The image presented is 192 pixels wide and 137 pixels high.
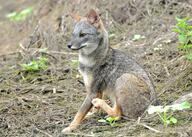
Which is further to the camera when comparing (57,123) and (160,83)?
(160,83)

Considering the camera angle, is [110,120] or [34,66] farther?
[34,66]

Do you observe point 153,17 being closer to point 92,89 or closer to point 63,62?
point 63,62

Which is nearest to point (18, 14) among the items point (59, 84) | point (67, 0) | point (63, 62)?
point (67, 0)

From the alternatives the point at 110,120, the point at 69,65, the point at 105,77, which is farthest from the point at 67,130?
the point at 69,65

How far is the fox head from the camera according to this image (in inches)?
305

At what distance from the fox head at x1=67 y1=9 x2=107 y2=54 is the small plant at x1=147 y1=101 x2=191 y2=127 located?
1392 millimetres

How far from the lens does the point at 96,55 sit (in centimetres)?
790

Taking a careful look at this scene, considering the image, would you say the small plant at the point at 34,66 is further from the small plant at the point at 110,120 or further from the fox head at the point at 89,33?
the small plant at the point at 110,120

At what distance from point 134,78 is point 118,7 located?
15.6 feet

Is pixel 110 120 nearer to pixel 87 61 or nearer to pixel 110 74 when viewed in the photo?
pixel 110 74

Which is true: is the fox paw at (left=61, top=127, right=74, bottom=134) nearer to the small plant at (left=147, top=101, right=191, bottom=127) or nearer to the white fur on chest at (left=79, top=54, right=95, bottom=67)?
the white fur on chest at (left=79, top=54, right=95, bottom=67)

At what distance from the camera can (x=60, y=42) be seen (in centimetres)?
1160

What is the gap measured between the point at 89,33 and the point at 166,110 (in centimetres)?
175

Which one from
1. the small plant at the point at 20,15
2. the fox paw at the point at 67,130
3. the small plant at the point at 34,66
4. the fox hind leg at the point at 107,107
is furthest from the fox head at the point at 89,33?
the small plant at the point at 20,15
